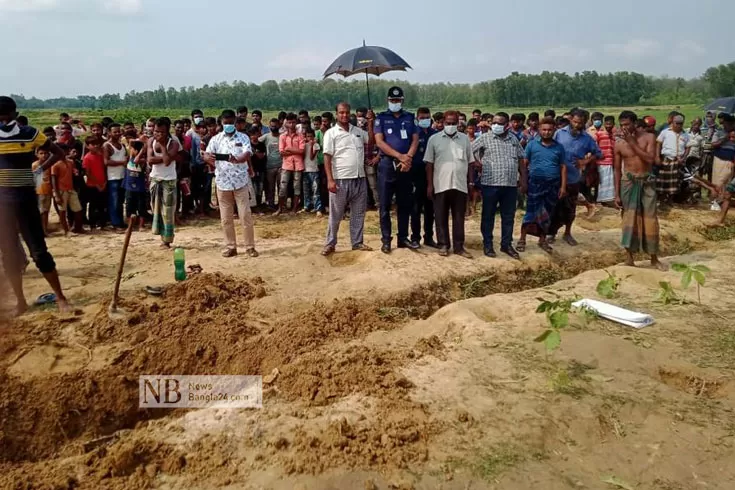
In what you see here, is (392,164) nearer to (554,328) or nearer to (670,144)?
(554,328)

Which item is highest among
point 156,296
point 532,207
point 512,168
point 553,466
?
point 512,168

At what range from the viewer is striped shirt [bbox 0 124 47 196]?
200 inches

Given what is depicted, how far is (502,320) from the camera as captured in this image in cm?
523

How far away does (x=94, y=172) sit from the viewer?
833cm

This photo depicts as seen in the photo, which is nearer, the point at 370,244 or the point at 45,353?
the point at 45,353

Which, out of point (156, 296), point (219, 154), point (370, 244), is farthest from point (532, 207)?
point (156, 296)

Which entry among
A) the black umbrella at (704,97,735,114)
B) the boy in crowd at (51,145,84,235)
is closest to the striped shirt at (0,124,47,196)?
the boy in crowd at (51,145,84,235)

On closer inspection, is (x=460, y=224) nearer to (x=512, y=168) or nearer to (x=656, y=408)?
(x=512, y=168)

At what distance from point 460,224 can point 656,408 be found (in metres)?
3.73

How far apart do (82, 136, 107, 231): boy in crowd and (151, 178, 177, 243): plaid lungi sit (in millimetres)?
1535

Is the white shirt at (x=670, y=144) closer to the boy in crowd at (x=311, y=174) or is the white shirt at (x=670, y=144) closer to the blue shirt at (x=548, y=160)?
the blue shirt at (x=548, y=160)

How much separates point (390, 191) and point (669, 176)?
6.34 meters

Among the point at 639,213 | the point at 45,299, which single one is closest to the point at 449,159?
the point at 639,213

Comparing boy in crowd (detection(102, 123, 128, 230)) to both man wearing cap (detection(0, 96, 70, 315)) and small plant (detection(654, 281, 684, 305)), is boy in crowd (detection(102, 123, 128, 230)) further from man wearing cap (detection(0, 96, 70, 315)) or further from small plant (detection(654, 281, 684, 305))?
small plant (detection(654, 281, 684, 305))
